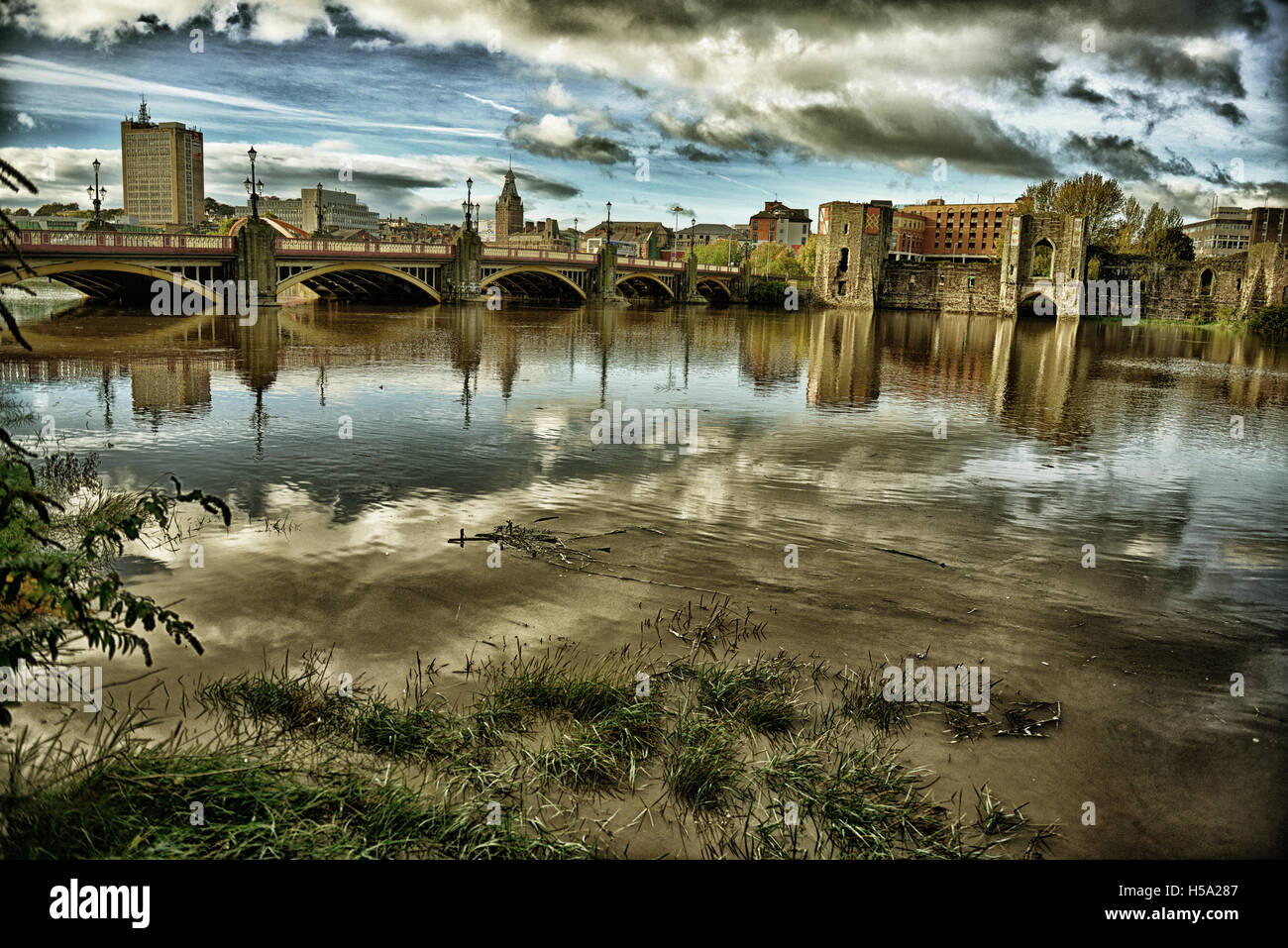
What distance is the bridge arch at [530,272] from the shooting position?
5806 cm

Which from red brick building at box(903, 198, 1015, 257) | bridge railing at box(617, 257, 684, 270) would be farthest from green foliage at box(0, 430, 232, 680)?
red brick building at box(903, 198, 1015, 257)

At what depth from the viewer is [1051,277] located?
230 ft

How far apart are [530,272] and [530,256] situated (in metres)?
4.48

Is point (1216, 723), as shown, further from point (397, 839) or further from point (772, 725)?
point (397, 839)

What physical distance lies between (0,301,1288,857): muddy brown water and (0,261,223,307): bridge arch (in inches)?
504

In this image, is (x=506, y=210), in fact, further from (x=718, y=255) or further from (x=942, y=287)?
(x=942, y=287)

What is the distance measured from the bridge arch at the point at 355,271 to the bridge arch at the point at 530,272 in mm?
3935

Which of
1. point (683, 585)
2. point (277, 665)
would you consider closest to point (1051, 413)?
point (683, 585)

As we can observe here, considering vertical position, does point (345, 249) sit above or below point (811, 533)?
above

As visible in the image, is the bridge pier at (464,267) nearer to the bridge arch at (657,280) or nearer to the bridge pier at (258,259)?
the bridge pier at (258,259)

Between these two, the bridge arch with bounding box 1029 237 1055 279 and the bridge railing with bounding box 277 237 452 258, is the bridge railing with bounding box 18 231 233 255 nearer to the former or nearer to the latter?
the bridge railing with bounding box 277 237 452 258

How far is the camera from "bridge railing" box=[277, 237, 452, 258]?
4438 cm

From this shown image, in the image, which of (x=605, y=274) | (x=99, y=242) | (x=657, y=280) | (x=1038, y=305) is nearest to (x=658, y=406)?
(x=99, y=242)

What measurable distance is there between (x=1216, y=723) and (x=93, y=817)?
629 cm
